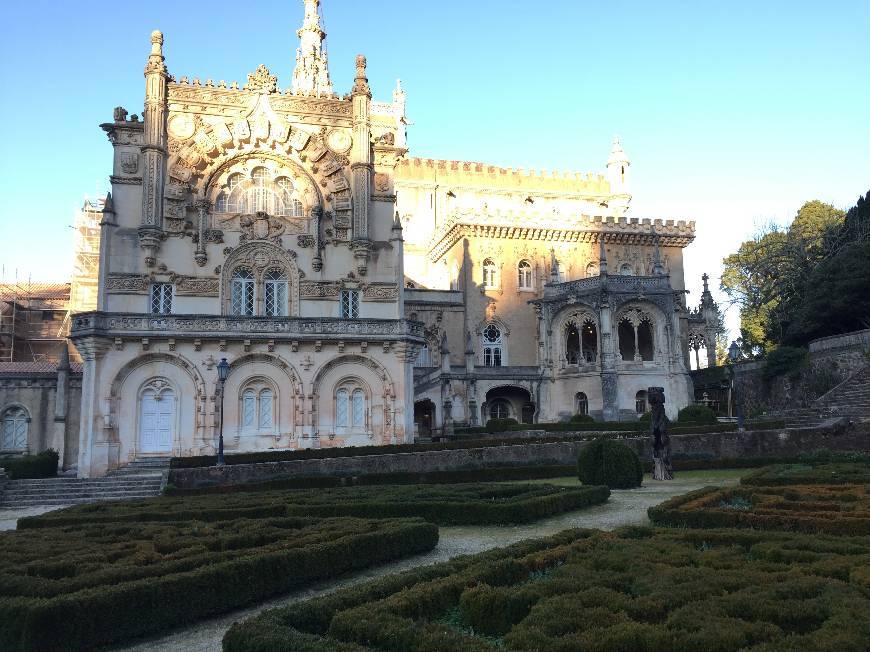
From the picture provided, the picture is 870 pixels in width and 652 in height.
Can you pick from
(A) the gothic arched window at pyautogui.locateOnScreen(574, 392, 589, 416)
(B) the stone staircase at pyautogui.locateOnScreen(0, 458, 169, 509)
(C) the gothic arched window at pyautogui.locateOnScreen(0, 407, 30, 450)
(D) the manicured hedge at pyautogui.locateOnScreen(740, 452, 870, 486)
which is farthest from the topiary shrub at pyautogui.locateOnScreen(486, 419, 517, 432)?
(C) the gothic arched window at pyautogui.locateOnScreen(0, 407, 30, 450)

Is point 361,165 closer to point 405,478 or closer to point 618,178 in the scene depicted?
point 405,478

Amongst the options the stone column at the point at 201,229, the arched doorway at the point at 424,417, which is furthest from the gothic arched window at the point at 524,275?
the stone column at the point at 201,229

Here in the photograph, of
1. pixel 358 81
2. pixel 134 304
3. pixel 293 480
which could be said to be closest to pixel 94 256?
pixel 134 304

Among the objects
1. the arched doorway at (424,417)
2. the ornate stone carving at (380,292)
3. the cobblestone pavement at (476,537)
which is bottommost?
the cobblestone pavement at (476,537)

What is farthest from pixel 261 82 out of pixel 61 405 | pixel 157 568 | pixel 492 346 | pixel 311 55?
pixel 311 55

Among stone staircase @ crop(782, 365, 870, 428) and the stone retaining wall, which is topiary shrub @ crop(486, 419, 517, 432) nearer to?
the stone retaining wall

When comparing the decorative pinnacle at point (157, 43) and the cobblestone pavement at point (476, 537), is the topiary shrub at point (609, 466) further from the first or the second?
the decorative pinnacle at point (157, 43)

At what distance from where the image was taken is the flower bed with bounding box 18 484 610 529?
1510 cm

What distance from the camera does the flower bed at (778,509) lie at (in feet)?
36.2

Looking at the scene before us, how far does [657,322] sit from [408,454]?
29745mm

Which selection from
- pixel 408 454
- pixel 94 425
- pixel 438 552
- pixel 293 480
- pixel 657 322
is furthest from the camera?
pixel 657 322

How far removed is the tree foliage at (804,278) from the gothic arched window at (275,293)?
31.5 m

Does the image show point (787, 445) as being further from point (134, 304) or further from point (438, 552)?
point (134, 304)

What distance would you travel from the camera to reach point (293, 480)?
948 inches
